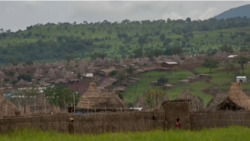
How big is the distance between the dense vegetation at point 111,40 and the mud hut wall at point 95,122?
48.5 meters

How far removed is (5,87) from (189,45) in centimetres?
4216

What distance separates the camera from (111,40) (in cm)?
8656

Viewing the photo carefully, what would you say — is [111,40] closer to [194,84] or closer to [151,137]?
[194,84]

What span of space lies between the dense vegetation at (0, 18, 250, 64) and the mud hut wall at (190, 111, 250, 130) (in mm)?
47689

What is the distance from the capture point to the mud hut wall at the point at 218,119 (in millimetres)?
10812

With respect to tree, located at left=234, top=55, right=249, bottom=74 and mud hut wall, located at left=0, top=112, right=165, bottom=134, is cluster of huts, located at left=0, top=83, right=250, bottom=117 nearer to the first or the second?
mud hut wall, located at left=0, top=112, right=165, bottom=134

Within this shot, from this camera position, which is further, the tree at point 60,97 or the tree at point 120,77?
the tree at point 120,77

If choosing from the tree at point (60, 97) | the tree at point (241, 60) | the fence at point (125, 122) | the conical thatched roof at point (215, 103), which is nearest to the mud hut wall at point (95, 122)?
the fence at point (125, 122)

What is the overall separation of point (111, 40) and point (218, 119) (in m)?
76.1

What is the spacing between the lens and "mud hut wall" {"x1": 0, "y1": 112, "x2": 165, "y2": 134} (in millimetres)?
9922

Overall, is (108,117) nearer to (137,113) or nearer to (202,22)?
(137,113)

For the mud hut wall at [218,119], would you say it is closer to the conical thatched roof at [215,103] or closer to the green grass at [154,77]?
the conical thatched roof at [215,103]

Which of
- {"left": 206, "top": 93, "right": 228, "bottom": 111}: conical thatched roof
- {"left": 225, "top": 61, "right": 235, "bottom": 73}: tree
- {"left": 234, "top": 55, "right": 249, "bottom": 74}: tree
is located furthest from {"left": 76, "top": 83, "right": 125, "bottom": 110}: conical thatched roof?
{"left": 225, "top": 61, "right": 235, "bottom": 73}: tree

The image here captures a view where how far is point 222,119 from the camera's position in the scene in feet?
36.0
